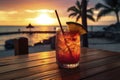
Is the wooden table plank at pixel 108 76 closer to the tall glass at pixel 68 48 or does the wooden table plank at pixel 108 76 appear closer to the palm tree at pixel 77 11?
the tall glass at pixel 68 48

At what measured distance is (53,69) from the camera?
1164 mm

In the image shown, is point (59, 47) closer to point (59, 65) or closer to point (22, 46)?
point (59, 65)

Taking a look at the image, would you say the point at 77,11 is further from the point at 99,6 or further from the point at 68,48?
the point at 68,48

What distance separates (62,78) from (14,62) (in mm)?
434

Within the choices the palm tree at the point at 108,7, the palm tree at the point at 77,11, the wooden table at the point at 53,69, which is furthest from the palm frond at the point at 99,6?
the wooden table at the point at 53,69

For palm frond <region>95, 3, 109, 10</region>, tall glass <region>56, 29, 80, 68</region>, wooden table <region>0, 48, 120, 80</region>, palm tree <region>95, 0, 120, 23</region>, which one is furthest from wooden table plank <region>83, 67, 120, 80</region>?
palm frond <region>95, 3, 109, 10</region>

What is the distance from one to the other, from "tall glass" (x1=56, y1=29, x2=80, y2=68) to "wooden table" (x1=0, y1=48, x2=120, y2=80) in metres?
0.04

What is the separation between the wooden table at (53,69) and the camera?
1.03 m

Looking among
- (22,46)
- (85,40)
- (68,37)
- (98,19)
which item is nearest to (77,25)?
(68,37)

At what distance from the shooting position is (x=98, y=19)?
65.4 feet

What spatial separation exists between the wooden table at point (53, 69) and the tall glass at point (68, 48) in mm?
42

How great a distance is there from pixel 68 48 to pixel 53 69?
5.5 inches

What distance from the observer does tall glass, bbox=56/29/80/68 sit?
3.76ft

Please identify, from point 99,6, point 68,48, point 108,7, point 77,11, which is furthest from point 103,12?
point 68,48
